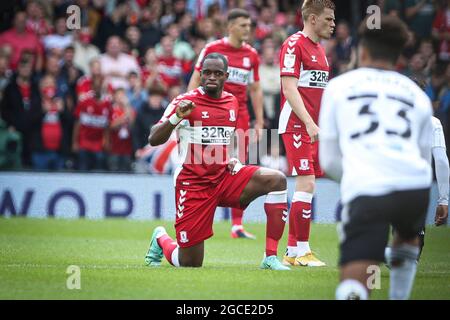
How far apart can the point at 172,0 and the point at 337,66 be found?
4473 mm

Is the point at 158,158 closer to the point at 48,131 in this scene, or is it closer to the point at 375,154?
the point at 48,131

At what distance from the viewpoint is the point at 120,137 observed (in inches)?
774

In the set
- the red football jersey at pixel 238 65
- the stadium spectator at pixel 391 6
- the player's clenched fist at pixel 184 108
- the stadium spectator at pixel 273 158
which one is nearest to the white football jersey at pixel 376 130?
the player's clenched fist at pixel 184 108

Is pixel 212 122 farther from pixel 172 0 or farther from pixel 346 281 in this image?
pixel 172 0

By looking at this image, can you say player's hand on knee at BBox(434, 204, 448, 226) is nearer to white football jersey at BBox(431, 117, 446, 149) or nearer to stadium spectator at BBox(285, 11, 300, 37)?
white football jersey at BBox(431, 117, 446, 149)

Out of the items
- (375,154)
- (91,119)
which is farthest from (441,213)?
(91,119)

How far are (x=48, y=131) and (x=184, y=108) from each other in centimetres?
1036

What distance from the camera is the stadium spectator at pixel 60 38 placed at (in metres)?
21.0

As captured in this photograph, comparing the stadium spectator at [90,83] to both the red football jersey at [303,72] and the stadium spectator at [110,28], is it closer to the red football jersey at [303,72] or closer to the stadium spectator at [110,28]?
the stadium spectator at [110,28]

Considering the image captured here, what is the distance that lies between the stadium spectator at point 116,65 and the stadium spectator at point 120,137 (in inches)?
29.7

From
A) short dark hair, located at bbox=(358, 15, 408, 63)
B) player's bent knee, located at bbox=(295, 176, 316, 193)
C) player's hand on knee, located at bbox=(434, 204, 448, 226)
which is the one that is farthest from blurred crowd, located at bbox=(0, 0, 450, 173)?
short dark hair, located at bbox=(358, 15, 408, 63)

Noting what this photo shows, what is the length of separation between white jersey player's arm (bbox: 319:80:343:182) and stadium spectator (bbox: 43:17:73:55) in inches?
576

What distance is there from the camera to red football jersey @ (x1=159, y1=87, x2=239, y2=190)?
10.5 meters

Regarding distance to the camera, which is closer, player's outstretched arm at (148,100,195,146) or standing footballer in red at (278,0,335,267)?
player's outstretched arm at (148,100,195,146)
